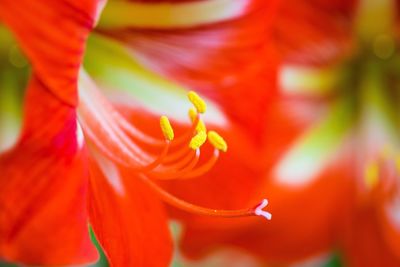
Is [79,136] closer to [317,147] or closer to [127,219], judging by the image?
[127,219]

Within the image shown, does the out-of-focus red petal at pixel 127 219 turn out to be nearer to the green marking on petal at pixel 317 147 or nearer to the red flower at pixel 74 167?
the red flower at pixel 74 167

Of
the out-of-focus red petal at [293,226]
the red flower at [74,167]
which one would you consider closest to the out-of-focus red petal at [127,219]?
the red flower at [74,167]

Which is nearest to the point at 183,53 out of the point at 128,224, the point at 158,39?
the point at 158,39

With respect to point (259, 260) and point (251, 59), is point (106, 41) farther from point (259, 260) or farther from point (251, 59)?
point (259, 260)

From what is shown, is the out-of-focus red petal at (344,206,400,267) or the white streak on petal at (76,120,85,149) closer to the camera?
the white streak on petal at (76,120,85,149)

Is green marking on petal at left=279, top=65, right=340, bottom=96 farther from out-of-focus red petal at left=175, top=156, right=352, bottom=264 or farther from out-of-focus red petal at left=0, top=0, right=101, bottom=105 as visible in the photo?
out-of-focus red petal at left=0, top=0, right=101, bottom=105

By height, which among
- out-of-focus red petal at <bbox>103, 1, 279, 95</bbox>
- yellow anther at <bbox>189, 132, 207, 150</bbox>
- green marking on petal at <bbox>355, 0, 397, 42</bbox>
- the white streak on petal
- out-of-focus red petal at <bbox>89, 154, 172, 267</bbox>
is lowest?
out-of-focus red petal at <bbox>89, 154, 172, 267</bbox>

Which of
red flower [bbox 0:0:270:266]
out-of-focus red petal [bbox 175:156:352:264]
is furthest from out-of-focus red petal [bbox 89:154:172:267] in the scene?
out-of-focus red petal [bbox 175:156:352:264]

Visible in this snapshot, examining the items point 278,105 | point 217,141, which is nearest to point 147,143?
point 217,141
